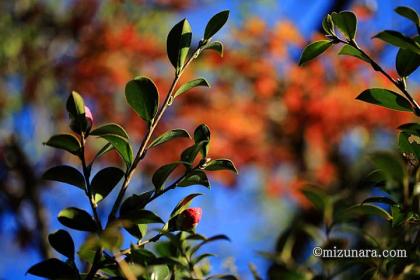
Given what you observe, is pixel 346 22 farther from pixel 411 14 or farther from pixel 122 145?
pixel 122 145

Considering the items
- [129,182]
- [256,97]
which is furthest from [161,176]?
[256,97]

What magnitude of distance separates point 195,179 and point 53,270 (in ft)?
0.39

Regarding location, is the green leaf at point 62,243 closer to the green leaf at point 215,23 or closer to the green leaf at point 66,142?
the green leaf at point 66,142

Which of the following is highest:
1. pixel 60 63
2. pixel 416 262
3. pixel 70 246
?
pixel 60 63

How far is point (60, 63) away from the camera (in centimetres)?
388

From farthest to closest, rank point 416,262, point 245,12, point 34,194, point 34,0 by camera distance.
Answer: point 245,12 < point 34,0 < point 34,194 < point 416,262

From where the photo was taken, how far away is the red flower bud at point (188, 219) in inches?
15.9

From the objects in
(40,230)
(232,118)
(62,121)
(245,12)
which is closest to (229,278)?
(40,230)

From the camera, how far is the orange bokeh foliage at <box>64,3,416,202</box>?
3.97m

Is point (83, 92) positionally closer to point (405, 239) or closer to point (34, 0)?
point (34, 0)

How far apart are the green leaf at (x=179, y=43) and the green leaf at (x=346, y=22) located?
12cm

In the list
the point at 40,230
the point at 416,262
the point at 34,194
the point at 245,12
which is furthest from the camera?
the point at 245,12

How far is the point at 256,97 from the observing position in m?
4.29

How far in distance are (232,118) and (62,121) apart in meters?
1.30
